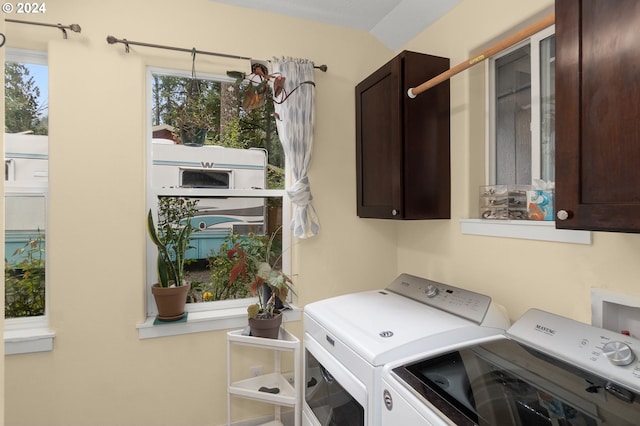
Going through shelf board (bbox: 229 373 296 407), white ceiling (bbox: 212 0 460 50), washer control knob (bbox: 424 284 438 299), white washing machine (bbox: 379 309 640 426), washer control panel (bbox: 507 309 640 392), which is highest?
white ceiling (bbox: 212 0 460 50)

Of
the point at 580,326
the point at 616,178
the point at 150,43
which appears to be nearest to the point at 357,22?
the point at 150,43

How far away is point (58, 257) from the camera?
1.85 metres

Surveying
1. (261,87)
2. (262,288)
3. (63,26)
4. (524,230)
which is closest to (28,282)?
(262,288)

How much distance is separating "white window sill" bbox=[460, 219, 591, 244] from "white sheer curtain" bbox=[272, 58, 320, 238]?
94 centimetres

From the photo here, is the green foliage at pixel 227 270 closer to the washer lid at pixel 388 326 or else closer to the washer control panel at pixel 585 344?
the washer lid at pixel 388 326

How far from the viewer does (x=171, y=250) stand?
6.91 ft

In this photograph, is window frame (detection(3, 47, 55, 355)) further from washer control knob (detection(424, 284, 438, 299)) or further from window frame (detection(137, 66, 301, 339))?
washer control knob (detection(424, 284, 438, 299))

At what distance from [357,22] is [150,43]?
131cm

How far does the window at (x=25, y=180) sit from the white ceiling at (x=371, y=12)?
1.15 meters

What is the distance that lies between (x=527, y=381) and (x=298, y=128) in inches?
68.2

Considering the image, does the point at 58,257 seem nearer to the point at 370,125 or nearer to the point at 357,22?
the point at 370,125

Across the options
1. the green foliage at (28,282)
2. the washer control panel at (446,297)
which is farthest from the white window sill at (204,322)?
the washer control panel at (446,297)

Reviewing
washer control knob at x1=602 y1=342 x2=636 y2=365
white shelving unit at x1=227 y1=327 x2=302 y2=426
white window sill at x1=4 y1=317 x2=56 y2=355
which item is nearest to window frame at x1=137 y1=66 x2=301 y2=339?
white shelving unit at x1=227 y1=327 x2=302 y2=426

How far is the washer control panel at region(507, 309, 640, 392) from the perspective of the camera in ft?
3.41
